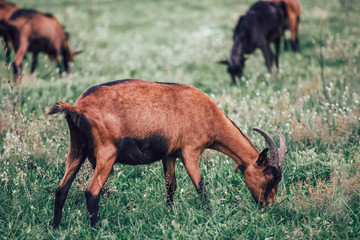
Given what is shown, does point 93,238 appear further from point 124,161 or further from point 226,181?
point 226,181

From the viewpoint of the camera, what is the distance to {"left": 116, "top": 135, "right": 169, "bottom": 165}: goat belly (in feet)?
12.2

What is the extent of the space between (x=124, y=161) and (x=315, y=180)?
98.8 inches

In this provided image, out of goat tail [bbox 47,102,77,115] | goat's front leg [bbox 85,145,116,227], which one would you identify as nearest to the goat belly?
goat's front leg [bbox 85,145,116,227]

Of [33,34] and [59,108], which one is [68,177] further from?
[33,34]

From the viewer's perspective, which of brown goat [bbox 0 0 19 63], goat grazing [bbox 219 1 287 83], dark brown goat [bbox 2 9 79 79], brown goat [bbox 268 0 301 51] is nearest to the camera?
dark brown goat [bbox 2 9 79 79]

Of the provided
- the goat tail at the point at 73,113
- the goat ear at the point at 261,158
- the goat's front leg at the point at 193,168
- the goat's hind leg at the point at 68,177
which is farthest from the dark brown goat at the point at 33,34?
the goat ear at the point at 261,158

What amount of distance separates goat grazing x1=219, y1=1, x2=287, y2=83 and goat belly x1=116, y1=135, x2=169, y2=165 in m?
5.59

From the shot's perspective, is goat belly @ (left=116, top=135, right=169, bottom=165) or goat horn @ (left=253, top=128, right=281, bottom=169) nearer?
goat belly @ (left=116, top=135, right=169, bottom=165)

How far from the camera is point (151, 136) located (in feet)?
12.4

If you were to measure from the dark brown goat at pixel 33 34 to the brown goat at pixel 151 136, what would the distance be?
527 cm

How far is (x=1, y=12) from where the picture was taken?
878 cm

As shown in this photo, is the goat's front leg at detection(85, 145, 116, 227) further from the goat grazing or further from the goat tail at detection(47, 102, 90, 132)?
the goat grazing

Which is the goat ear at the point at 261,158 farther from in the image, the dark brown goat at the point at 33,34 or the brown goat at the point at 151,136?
the dark brown goat at the point at 33,34

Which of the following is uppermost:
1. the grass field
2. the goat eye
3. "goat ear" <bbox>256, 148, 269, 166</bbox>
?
"goat ear" <bbox>256, 148, 269, 166</bbox>
